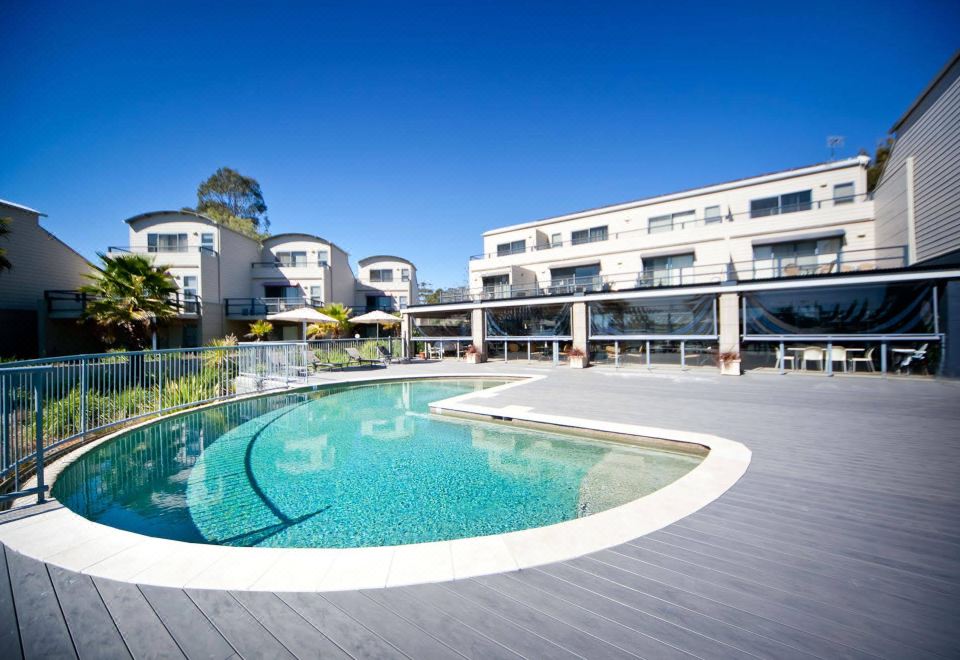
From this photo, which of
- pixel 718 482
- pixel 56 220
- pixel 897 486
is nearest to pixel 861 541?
pixel 718 482

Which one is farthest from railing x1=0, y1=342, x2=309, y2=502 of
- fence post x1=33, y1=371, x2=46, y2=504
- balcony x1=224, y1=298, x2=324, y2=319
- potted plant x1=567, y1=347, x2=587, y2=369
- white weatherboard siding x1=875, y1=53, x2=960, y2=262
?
white weatherboard siding x1=875, y1=53, x2=960, y2=262

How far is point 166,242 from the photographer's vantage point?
23.8 meters

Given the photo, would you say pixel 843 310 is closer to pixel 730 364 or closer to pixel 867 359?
pixel 867 359

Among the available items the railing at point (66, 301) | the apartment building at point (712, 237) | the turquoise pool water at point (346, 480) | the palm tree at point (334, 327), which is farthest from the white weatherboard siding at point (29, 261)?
the apartment building at point (712, 237)

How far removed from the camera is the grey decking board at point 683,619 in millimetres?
1797

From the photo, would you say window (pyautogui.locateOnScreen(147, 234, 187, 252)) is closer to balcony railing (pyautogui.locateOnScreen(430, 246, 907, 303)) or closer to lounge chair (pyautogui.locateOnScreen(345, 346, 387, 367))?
lounge chair (pyautogui.locateOnScreen(345, 346, 387, 367))

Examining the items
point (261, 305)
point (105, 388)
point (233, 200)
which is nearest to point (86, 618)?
point (105, 388)

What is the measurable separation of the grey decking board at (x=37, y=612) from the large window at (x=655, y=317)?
1684 cm

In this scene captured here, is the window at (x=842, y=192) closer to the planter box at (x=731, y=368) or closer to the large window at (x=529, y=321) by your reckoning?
the planter box at (x=731, y=368)

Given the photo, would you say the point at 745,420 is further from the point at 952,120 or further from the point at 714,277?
the point at 714,277

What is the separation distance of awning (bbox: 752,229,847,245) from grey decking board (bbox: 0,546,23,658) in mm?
23968

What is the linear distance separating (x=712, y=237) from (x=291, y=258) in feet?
95.6

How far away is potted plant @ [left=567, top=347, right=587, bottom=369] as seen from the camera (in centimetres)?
1633

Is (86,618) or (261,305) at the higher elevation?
(261,305)
